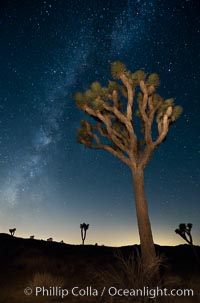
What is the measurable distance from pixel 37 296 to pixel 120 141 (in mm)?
4702

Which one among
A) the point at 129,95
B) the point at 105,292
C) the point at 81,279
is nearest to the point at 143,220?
the point at 105,292

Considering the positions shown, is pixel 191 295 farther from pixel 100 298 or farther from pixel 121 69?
pixel 121 69

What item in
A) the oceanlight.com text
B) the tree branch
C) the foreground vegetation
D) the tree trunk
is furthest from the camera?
the tree branch

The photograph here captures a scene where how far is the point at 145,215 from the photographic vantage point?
7.68m

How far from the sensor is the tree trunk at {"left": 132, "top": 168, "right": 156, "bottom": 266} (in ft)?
24.1

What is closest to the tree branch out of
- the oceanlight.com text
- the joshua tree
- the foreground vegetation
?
the joshua tree

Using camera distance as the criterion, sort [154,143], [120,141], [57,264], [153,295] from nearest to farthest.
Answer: [153,295]
[154,143]
[120,141]
[57,264]

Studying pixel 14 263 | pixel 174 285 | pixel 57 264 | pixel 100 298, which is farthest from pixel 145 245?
pixel 14 263

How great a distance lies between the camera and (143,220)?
7.62 m

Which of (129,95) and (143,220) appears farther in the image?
(129,95)

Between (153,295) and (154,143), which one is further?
(154,143)

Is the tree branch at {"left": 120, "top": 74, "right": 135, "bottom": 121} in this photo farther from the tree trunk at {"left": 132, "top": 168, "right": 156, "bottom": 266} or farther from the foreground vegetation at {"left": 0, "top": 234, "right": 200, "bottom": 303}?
the foreground vegetation at {"left": 0, "top": 234, "right": 200, "bottom": 303}

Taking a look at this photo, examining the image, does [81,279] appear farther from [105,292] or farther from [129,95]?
[129,95]

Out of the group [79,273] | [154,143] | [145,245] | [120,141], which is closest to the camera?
[145,245]
